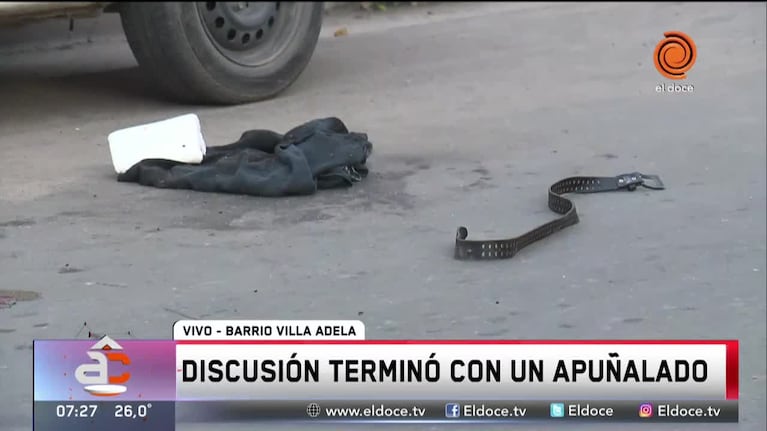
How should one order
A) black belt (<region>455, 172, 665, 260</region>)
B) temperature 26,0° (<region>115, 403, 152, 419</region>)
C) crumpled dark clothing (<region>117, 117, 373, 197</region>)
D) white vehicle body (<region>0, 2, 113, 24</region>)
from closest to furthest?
temperature 26,0° (<region>115, 403, 152, 419</region>) → black belt (<region>455, 172, 665, 260</region>) → crumpled dark clothing (<region>117, 117, 373, 197</region>) → white vehicle body (<region>0, 2, 113, 24</region>)

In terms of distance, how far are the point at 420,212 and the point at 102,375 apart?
154 centimetres

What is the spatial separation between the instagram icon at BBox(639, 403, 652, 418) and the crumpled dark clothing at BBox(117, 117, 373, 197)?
1668 mm

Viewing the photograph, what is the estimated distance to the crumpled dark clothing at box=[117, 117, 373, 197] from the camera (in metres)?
4.26

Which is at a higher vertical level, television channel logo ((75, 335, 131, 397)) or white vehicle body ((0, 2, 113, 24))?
white vehicle body ((0, 2, 113, 24))

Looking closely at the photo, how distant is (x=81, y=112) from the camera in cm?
479

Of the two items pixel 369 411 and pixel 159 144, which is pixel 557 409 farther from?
pixel 159 144

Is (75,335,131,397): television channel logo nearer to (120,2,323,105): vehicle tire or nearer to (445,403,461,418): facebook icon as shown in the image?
(445,403,461,418): facebook icon

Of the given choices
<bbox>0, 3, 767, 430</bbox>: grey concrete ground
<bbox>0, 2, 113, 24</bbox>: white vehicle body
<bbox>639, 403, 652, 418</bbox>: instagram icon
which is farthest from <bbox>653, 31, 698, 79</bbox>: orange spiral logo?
<bbox>639, 403, 652, 418</bbox>: instagram icon

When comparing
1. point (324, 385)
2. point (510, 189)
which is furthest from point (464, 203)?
point (324, 385)

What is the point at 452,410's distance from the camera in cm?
277

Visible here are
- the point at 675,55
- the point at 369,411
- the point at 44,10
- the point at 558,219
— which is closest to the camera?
the point at 369,411

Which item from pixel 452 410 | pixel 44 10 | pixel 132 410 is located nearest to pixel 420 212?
pixel 44 10

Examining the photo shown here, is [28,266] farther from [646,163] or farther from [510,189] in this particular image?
[646,163]

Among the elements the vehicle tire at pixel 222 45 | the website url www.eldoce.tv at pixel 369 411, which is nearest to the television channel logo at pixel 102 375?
the website url www.eldoce.tv at pixel 369 411
